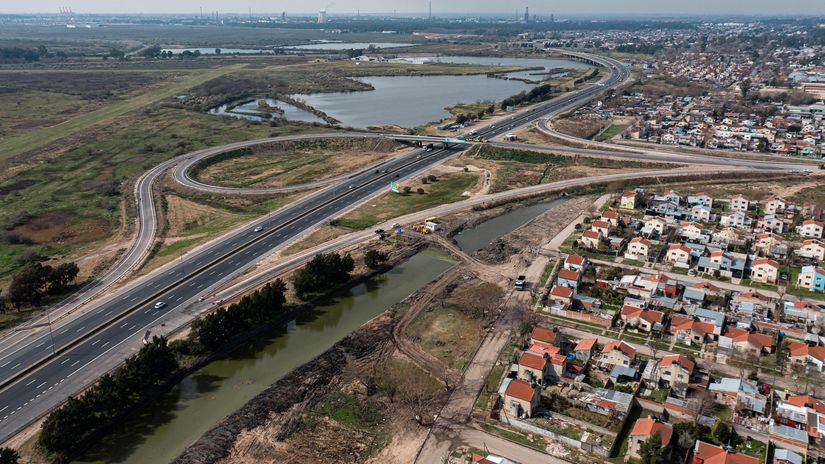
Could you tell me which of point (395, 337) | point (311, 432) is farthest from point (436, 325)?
point (311, 432)

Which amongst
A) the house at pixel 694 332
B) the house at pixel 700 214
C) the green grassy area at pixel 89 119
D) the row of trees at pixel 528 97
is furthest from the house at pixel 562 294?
the green grassy area at pixel 89 119

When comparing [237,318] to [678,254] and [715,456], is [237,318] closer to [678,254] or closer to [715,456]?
[715,456]

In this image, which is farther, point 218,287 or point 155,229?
point 155,229

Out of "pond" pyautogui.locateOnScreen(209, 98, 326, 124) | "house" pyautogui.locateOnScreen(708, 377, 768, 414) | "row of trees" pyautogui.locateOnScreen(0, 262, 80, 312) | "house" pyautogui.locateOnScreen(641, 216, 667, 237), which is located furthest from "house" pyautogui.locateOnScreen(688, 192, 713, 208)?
"pond" pyautogui.locateOnScreen(209, 98, 326, 124)

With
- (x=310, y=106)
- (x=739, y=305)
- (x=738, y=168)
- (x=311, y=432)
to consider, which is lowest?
(x=311, y=432)

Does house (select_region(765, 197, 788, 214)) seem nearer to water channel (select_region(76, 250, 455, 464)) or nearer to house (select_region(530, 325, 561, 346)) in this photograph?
house (select_region(530, 325, 561, 346))

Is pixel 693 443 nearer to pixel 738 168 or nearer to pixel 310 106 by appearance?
pixel 738 168
